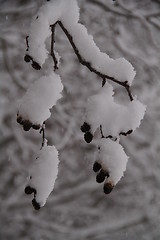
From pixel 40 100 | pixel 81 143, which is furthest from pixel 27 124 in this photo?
pixel 81 143

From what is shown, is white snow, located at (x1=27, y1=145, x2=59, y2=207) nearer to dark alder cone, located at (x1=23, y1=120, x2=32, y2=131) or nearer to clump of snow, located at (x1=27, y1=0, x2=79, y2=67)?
dark alder cone, located at (x1=23, y1=120, x2=32, y2=131)

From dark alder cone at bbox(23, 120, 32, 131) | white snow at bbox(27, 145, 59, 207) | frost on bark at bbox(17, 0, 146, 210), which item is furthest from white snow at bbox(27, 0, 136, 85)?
white snow at bbox(27, 145, 59, 207)

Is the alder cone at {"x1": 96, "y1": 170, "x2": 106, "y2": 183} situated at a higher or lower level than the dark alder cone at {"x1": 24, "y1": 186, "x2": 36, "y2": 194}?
higher

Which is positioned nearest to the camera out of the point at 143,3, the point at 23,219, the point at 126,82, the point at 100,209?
the point at 126,82

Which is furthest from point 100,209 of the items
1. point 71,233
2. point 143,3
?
point 143,3

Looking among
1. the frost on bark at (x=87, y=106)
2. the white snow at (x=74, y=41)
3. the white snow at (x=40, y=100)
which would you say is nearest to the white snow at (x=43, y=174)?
the frost on bark at (x=87, y=106)

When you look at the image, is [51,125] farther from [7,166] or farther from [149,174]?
[149,174]
